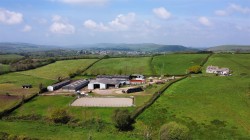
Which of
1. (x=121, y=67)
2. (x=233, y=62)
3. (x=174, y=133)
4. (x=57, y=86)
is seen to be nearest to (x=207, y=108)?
(x=174, y=133)

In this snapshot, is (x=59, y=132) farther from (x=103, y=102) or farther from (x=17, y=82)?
(x=17, y=82)

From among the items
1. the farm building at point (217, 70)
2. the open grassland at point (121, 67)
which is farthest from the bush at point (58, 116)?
the farm building at point (217, 70)

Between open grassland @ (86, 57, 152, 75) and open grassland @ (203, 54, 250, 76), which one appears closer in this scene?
open grassland @ (203, 54, 250, 76)

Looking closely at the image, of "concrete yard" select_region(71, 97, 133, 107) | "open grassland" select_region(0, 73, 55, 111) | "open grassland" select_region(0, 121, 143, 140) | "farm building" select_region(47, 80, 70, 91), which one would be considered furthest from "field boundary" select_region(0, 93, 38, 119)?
"concrete yard" select_region(71, 97, 133, 107)

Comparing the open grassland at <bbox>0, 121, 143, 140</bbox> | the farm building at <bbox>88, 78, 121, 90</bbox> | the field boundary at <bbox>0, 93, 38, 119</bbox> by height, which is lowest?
the open grassland at <bbox>0, 121, 143, 140</bbox>

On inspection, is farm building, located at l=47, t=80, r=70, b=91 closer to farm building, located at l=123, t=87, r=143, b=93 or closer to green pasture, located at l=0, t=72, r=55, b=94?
green pasture, located at l=0, t=72, r=55, b=94

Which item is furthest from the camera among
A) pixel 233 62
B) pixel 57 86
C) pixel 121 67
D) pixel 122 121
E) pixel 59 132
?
pixel 121 67

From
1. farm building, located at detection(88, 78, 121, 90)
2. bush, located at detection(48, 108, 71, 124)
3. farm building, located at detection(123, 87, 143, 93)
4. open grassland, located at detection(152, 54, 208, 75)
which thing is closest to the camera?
bush, located at detection(48, 108, 71, 124)

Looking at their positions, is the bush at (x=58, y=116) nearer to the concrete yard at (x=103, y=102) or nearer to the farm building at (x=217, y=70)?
the concrete yard at (x=103, y=102)
